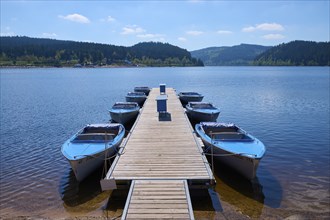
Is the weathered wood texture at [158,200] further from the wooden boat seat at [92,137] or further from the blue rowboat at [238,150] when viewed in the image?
the wooden boat seat at [92,137]

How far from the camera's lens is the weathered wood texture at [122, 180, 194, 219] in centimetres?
815

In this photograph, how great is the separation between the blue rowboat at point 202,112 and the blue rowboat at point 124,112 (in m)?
4.91

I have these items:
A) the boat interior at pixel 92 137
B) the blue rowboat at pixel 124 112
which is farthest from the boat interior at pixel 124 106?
the boat interior at pixel 92 137

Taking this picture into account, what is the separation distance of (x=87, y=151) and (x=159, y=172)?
4.05 metres

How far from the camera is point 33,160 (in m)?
16.4

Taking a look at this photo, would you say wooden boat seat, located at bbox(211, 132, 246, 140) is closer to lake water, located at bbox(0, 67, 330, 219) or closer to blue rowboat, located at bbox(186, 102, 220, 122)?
lake water, located at bbox(0, 67, 330, 219)

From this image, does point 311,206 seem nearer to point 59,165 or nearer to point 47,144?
point 59,165

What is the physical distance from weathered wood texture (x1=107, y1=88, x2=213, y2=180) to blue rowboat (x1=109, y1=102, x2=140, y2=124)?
4.61m

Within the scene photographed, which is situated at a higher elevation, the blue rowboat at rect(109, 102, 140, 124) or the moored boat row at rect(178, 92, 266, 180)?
the blue rowboat at rect(109, 102, 140, 124)

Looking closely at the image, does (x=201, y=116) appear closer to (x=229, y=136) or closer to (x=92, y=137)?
(x=229, y=136)

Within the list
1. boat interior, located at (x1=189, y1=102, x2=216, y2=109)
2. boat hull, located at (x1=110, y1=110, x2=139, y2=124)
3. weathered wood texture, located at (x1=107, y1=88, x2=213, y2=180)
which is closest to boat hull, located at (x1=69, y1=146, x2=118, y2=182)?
weathered wood texture, located at (x1=107, y1=88, x2=213, y2=180)

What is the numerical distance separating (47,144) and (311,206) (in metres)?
16.4

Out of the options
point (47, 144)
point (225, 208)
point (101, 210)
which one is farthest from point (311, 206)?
point (47, 144)

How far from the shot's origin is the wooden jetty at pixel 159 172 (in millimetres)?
8562
